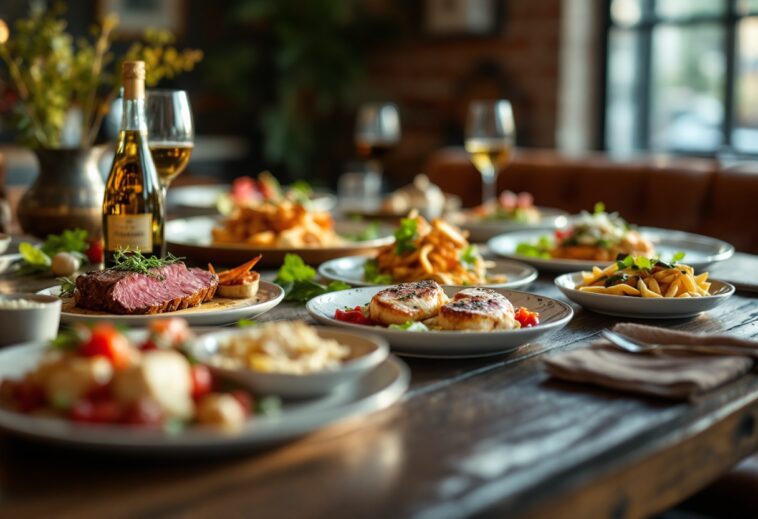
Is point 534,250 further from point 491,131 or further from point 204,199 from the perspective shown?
point 204,199

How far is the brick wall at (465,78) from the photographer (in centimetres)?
564

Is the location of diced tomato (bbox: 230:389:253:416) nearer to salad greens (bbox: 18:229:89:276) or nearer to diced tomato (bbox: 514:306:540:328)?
diced tomato (bbox: 514:306:540:328)

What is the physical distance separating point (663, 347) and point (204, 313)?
61cm

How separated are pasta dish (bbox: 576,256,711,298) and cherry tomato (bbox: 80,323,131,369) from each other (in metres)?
0.86

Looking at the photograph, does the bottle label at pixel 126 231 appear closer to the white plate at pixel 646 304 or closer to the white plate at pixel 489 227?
the white plate at pixel 646 304

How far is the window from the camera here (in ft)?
16.7

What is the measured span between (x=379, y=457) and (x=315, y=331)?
0.23 metres

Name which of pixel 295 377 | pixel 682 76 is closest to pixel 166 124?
pixel 295 377

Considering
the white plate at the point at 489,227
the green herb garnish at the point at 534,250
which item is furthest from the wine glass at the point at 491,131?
the green herb garnish at the point at 534,250

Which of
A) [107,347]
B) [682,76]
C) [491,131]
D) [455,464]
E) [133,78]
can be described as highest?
[682,76]

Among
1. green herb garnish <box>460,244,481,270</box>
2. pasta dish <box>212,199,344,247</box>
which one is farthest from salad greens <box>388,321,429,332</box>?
pasta dish <box>212,199,344,247</box>

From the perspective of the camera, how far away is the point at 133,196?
→ 168 centimetres

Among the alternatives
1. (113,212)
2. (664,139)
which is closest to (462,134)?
(664,139)

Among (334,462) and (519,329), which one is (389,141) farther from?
(334,462)
